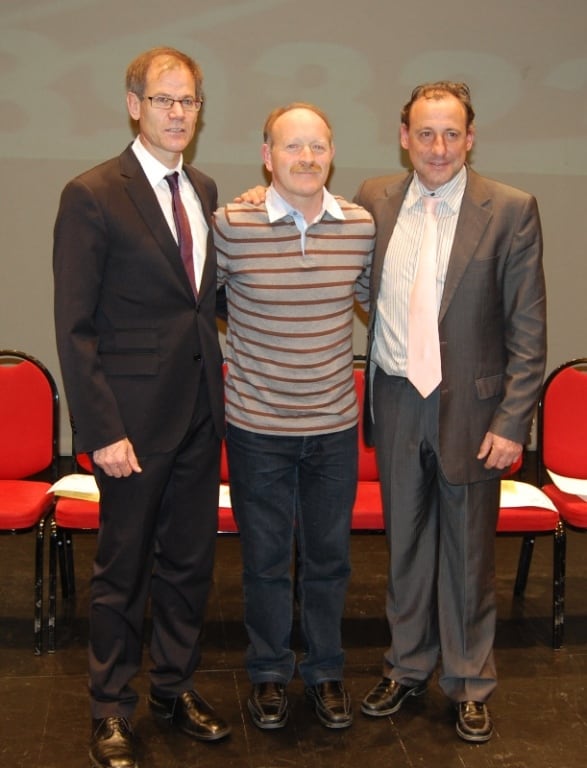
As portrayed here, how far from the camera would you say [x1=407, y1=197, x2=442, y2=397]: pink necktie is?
2.90 meters

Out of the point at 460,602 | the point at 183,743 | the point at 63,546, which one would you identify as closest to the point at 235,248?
the point at 460,602

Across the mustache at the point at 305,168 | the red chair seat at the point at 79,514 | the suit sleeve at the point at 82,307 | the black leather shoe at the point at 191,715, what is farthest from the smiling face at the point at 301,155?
the black leather shoe at the point at 191,715

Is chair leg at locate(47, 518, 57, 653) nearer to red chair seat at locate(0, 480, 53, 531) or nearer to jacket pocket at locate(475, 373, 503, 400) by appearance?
red chair seat at locate(0, 480, 53, 531)

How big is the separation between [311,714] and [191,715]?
0.39 m

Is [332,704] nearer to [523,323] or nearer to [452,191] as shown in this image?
[523,323]

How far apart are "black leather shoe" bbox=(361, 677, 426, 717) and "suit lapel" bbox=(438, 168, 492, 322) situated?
1193 mm

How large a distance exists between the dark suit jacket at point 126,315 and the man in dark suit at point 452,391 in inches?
23.0

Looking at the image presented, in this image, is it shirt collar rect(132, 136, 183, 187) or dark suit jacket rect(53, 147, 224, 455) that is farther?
shirt collar rect(132, 136, 183, 187)

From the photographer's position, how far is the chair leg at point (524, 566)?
417cm

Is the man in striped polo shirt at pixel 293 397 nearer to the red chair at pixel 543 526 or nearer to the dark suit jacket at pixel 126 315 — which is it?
the dark suit jacket at pixel 126 315

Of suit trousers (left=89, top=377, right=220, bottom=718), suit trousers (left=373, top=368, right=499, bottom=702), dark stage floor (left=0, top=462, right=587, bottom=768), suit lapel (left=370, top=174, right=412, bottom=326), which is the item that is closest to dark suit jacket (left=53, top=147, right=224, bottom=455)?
suit trousers (left=89, top=377, right=220, bottom=718)

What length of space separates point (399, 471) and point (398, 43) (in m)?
3.77

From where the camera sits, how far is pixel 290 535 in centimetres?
306

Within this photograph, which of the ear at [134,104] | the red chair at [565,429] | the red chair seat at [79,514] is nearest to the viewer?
the ear at [134,104]
